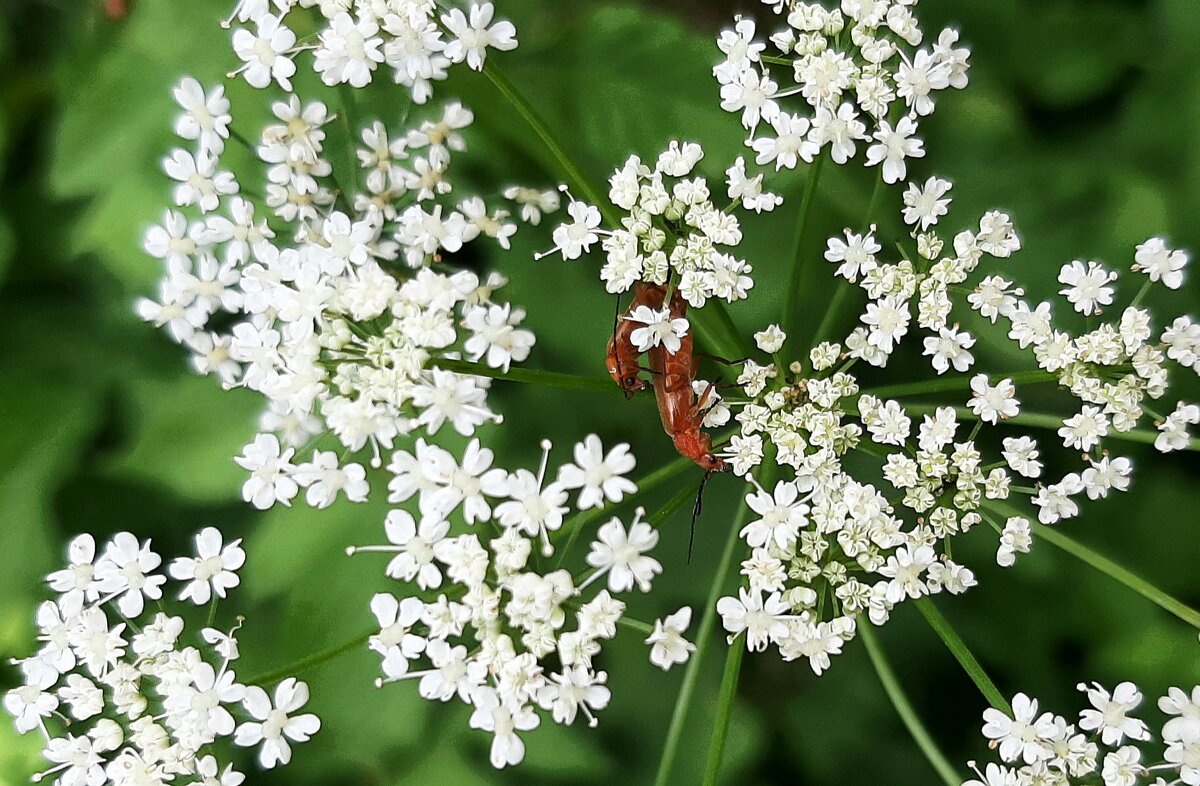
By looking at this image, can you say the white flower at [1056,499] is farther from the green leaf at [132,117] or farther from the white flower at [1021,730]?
the green leaf at [132,117]

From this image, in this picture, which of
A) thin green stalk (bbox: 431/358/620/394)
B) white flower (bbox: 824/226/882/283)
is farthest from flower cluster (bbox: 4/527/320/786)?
white flower (bbox: 824/226/882/283)

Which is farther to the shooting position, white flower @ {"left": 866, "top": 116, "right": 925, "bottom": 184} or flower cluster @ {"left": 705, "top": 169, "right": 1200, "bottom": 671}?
white flower @ {"left": 866, "top": 116, "right": 925, "bottom": 184}

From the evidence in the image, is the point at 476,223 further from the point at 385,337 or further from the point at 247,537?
the point at 247,537

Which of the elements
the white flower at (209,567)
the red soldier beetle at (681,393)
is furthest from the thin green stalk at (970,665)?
the white flower at (209,567)

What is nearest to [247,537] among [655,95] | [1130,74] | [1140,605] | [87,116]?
[87,116]

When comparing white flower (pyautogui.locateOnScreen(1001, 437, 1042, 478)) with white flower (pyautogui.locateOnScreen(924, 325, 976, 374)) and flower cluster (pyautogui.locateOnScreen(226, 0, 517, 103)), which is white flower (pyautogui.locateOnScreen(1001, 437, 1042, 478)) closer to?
white flower (pyautogui.locateOnScreen(924, 325, 976, 374))

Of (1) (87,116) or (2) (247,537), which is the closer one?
(1) (87,116)
